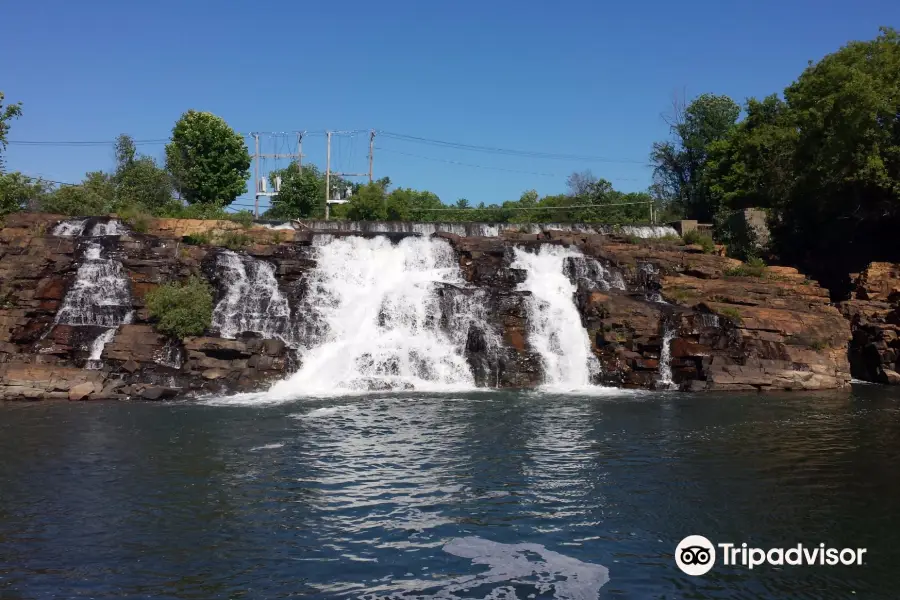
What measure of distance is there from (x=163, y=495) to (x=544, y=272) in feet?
80.1

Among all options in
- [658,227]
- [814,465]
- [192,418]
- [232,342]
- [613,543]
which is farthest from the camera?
[658,227]

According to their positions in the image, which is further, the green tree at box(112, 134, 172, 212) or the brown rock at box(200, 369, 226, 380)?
the green tree at box(112, 134, 172, 212)

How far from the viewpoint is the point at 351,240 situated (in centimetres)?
3659

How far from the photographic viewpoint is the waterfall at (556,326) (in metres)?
30.3

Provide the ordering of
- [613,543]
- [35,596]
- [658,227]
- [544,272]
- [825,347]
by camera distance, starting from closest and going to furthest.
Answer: [35,596] < [613,543] < [825,347] < [544,272] < [658,227]

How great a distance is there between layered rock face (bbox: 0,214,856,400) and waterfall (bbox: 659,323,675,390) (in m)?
0.04

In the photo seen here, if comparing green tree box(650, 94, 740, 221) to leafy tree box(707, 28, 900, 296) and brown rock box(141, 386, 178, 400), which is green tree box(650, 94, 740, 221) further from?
brown rock box(141, 386, 178, 400)

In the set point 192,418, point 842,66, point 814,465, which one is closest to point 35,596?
point 192,418

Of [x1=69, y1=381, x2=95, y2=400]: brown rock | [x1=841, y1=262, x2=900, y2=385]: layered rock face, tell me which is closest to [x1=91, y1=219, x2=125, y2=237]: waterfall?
[x1=69, y1=381, x2=95, y2=400]: brown rock

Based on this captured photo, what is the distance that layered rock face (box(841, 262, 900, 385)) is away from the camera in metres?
32.6

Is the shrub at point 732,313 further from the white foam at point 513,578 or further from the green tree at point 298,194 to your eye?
the green tree at point 298,194

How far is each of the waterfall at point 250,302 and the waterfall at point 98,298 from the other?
369 centimetres

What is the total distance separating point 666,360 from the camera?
30.1m

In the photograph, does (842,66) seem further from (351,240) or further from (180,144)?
(180,144)
